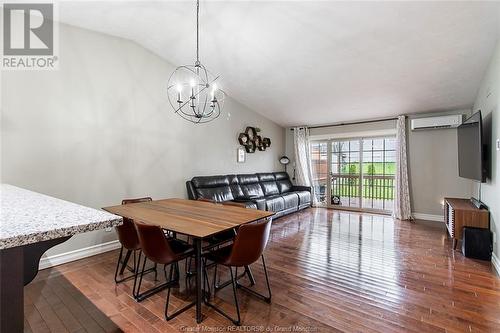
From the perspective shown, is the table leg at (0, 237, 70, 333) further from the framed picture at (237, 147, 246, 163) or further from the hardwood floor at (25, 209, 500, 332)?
the framed picture at (237, 147, 246, 163)

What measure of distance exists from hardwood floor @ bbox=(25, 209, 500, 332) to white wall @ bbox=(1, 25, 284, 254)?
37.2 inches

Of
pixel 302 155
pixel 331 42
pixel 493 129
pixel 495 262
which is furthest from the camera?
pixel 302 155

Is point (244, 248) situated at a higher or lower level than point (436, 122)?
lower

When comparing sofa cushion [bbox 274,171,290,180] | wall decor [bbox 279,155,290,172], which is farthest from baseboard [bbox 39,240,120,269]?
wall decor [bbox 279,155,290,172]

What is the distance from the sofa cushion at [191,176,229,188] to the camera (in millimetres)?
4445

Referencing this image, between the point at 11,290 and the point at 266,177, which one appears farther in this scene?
the point at 266,177

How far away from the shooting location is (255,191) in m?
5.54

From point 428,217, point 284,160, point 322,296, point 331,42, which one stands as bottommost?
point 322,296

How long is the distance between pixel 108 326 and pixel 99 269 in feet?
3.95

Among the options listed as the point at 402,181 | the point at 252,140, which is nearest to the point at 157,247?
the point at 252,140

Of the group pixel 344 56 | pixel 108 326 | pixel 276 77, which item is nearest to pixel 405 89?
pixel 344 56

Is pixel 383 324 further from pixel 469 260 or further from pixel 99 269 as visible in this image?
pixel 99 269

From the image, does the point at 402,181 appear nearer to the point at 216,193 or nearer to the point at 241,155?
the point at 241,155

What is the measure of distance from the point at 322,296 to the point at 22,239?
2.31 m
